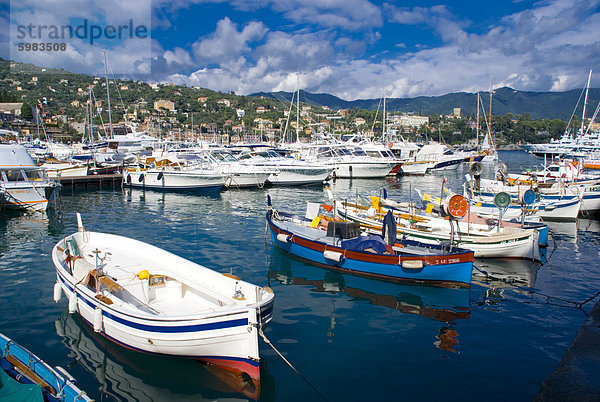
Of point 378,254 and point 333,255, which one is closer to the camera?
point 378,254

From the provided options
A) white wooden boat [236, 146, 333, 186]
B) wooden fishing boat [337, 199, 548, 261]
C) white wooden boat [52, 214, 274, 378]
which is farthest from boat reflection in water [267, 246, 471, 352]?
white wooden boat [236, 146, 333, 186]

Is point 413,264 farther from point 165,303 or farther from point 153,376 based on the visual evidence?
point 153,376

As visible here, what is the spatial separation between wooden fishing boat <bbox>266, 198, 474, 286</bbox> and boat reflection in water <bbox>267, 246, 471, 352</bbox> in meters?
0.31

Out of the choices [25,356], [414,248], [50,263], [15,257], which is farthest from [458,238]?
[15,257]

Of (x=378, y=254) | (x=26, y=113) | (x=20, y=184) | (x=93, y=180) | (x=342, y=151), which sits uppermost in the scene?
(x=26, y=113)

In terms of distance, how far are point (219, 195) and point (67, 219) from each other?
12141mm

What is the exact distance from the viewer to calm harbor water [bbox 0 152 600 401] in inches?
288

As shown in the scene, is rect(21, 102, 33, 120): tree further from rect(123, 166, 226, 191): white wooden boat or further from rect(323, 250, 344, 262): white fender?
rect(323, 250, 344, 262): white fender

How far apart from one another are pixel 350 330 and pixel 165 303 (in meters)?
4.43

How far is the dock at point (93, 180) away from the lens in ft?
115

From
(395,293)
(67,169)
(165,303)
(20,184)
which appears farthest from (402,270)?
(67,169)

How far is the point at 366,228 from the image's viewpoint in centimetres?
1694

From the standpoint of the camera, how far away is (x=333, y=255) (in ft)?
43.4

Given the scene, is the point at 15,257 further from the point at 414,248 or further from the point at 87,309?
the point at 414,248
